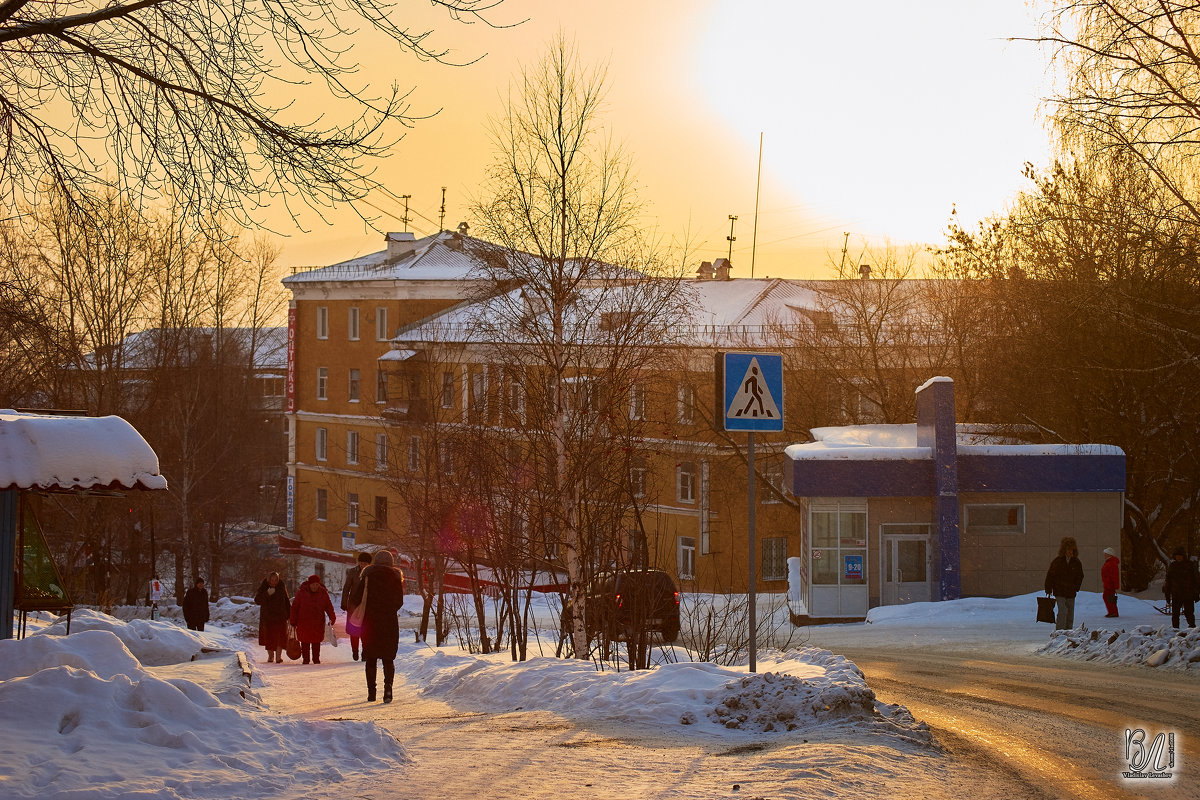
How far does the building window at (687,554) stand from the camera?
49062mm

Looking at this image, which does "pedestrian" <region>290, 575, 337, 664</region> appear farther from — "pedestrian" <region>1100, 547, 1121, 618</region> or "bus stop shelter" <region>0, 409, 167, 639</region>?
"pedestrian" <region>1100, 547, 1121, 618</region>

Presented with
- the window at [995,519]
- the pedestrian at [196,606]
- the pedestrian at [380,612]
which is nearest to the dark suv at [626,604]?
the pedestrian at [380,612]

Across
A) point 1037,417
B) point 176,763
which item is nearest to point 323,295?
point 1037,417

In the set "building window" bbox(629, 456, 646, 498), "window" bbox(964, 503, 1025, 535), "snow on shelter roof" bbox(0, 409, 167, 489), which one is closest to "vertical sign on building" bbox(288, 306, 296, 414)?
"window" bbox(964, 503, 1025, 535)

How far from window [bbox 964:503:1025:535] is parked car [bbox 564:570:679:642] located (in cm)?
1863

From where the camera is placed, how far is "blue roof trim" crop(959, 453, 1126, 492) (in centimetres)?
3058

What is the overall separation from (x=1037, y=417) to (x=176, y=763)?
3190cm

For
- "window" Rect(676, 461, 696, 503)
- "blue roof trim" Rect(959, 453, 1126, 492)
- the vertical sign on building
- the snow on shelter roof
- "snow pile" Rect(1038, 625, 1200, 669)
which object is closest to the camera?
the snow on shelter roof

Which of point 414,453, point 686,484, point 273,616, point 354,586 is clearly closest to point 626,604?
point 354,586

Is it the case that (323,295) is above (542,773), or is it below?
above

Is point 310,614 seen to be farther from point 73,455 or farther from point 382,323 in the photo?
point 382,323

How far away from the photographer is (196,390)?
49.9 meters

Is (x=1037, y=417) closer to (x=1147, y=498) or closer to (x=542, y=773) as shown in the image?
(x=1147, y=498)

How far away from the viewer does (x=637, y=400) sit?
60.9 feet
